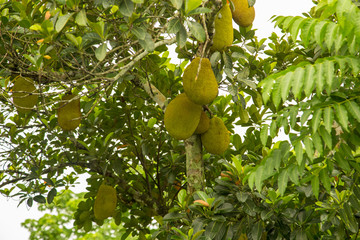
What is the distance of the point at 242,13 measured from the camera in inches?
115

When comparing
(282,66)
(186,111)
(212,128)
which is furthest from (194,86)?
(282,66)

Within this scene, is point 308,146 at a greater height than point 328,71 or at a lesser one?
lesser

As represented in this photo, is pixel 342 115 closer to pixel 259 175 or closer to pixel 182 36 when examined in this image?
pixel 259 175

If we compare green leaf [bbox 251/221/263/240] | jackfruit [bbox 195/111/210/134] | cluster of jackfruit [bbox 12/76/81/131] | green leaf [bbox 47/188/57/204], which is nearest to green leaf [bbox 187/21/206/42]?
jackfruit [bbox 195/111/210/134]

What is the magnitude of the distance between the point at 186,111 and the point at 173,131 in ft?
0.46

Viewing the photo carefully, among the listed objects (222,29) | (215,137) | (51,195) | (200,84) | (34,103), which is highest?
(34,103)

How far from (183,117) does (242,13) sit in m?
0.89

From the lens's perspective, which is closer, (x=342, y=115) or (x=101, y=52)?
(x=342, y=115)

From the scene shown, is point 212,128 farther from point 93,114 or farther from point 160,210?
point 93,114

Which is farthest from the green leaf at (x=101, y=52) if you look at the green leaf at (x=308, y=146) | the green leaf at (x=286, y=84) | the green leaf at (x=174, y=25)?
the green leaf at (x=308, y=146)

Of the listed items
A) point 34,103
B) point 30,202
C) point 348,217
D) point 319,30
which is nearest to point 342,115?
point 319,30

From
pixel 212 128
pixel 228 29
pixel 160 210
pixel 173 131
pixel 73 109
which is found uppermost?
pixel 73 109

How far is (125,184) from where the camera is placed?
143 inches

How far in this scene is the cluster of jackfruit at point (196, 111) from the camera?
2393 mm
